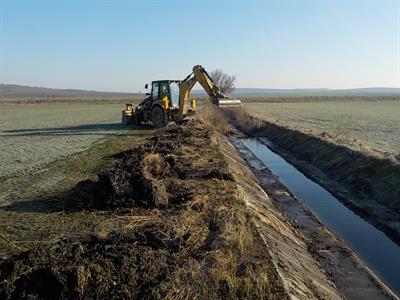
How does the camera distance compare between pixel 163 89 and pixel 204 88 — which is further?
pixel 163 89

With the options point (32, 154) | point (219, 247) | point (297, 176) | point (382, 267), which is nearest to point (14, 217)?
point (219, 247)

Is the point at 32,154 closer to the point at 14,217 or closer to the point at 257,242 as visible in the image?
the point at 14,217

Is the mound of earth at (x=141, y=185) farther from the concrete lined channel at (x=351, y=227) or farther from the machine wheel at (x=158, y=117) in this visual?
the machine wheel at (x=158, y=117)

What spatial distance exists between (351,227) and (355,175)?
4.75 m

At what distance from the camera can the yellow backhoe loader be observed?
25.7 metres

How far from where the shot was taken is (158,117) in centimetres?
2788

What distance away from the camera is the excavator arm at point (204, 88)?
25203 millimetres

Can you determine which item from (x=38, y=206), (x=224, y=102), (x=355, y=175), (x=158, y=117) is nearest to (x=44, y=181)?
(x=38, y=206)

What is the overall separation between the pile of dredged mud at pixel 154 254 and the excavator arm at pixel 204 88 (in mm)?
14762

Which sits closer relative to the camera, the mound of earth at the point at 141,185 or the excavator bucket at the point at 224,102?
the mound of earth at the point at 141,185

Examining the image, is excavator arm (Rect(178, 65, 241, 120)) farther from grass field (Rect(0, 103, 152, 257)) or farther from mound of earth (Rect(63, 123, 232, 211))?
mound of earth (Rect(63, 123, 232, 211))

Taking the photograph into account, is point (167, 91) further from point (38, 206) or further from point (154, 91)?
point (38, 206)

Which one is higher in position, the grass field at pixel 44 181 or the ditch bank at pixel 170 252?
the ditch bank at pixel 170 252

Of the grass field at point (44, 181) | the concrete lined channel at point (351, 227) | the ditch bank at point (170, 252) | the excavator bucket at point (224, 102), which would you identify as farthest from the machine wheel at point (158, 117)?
the ditch bank at point (170, 252)
